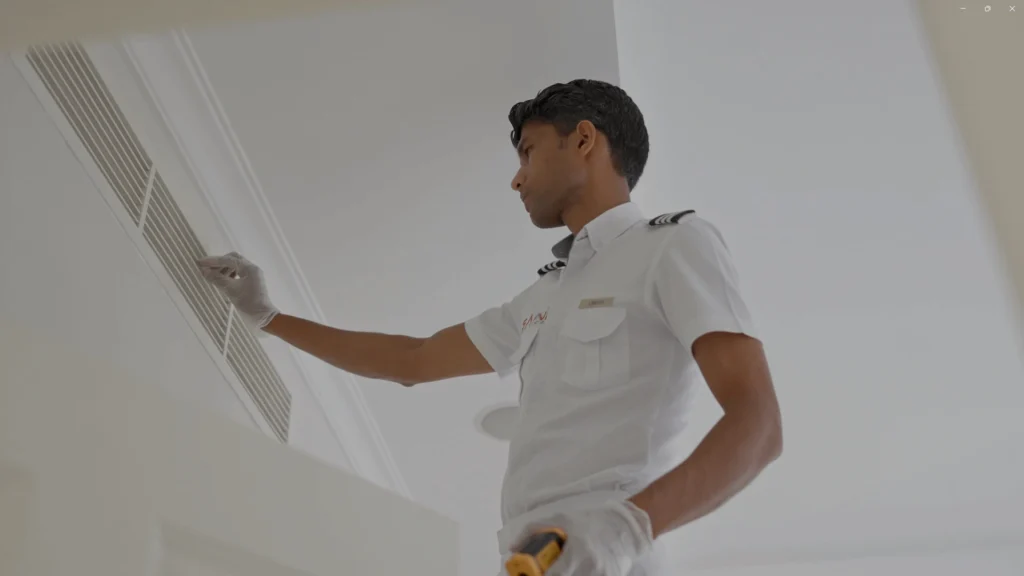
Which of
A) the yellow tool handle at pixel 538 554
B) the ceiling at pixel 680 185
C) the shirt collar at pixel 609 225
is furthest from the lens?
the ceiling at pixel 680 185

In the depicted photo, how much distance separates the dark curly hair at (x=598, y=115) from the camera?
146 centimetres

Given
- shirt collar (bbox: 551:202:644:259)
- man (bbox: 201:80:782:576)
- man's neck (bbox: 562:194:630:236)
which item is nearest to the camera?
man (bbox: 201:80:782:576)

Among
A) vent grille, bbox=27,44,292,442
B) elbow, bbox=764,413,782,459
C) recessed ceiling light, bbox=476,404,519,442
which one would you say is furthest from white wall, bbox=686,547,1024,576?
elbow, bbox=764,413,782,459

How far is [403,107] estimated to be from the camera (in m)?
1.90

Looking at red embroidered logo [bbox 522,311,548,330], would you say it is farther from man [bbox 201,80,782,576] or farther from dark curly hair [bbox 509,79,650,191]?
dark curly hair [bbox 509,79,650,191]

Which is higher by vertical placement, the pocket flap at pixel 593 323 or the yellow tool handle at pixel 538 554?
the pocket flap at pixel 593 323

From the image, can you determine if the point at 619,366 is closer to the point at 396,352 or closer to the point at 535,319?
the point at 535,319

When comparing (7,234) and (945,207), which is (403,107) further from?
(945,207)

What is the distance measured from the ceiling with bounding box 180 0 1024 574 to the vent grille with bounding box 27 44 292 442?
0.87 ft

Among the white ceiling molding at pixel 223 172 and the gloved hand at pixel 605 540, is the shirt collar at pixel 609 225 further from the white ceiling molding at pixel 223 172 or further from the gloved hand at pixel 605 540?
the white ceiling molding at pixel 223 172

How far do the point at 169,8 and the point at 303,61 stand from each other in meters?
1.07

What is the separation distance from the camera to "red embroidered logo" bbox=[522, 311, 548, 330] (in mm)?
1284

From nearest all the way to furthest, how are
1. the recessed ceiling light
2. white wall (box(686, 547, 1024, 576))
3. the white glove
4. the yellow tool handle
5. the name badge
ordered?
1. the yellow tool handle
2. the name badge
3. the white glove
4. the recessed ceiling light
5. white wall (box(686, 547, 1024, 576))

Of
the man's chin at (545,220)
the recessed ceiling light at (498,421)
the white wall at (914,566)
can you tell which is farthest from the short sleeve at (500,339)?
the white wall at (914,566)
